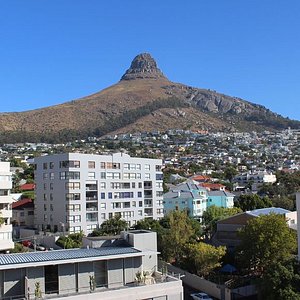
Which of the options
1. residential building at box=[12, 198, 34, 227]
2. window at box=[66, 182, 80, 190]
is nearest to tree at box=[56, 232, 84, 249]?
window at box=[66, 182, 80, 190]

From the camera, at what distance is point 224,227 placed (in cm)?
5134

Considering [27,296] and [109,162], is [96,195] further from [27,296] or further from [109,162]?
[27,296]

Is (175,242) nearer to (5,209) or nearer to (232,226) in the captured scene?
(232,226)

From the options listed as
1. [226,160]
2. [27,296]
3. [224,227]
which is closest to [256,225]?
[224,227]

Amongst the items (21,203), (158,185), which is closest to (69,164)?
(21,203)

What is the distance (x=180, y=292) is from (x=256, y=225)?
18.7m

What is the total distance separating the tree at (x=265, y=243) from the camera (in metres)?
38.2

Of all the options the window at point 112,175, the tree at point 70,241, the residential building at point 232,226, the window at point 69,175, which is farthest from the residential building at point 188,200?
the tree at point 70,241

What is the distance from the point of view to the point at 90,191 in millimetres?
60781

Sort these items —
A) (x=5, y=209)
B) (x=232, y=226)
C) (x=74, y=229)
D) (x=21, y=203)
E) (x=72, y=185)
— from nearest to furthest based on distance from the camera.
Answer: (x=5, y=209) < (x=232, y=226) < (x=74, y=229) < (x=72, y=185) < (x=21, y=203)

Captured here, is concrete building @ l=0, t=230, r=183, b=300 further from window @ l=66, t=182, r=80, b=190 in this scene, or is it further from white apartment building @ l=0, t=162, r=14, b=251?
window @ l=66, t=182, r=80, b=190

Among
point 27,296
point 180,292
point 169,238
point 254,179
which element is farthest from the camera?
point 254,179

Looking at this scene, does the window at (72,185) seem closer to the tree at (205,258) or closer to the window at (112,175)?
the window at (112,175)

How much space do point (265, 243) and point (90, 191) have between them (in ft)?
92.2
